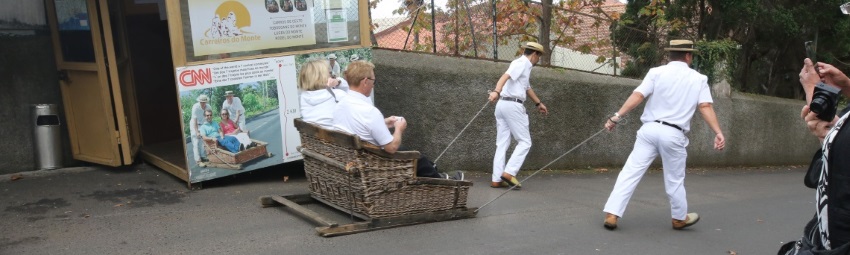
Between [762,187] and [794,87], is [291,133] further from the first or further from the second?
[794,87]

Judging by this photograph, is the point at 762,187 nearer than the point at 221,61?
No

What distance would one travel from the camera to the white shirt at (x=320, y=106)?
20.4ft

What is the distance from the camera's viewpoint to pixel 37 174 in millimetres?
7730

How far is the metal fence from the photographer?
9.85 m

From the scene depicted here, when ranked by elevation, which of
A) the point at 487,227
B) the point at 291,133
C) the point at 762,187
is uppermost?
the point at 291,133

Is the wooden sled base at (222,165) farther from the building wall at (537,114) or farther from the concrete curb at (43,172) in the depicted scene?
the building wall at (537,114)

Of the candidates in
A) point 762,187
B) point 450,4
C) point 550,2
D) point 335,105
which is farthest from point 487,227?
point 550,2

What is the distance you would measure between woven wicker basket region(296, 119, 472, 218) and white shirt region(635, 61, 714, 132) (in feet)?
5.70

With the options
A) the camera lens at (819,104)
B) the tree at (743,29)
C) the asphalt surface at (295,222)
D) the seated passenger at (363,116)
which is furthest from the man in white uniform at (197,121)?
the tree at (743,29)

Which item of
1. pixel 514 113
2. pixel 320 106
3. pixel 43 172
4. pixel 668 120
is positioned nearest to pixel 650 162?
pixel 668 120

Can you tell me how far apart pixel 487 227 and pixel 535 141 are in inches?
139

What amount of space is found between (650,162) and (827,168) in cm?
363

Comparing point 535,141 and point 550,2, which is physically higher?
point 550,2

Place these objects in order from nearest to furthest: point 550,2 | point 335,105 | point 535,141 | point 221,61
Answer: point 335,105 < point 221,61 < point 535,141 < point 550,2
